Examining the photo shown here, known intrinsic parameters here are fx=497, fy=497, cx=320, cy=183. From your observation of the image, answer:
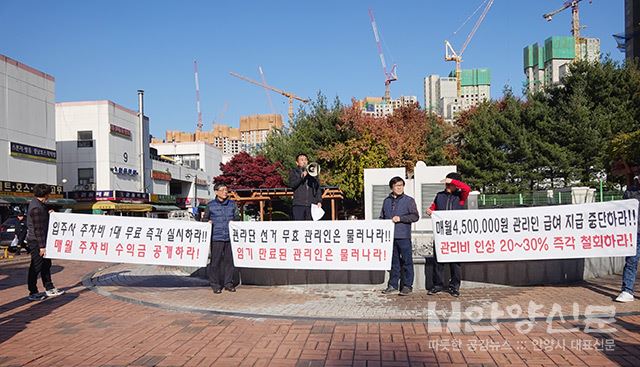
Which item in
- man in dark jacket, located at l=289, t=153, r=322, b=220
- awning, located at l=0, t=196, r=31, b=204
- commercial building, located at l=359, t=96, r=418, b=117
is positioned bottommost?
awning, located at l=0, t=196, r=31, b=204

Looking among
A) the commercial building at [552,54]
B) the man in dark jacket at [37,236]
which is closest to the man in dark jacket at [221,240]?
the man in dark jacket at [37,236]

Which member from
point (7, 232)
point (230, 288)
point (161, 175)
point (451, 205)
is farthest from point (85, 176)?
point (451, 205)

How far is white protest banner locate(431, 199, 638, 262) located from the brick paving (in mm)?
604

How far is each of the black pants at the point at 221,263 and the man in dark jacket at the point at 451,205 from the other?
3170 mm

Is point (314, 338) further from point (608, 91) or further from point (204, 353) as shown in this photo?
point (608, 91)

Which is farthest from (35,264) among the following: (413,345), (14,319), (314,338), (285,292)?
(413,345)

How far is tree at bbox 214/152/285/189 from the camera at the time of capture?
110 ft

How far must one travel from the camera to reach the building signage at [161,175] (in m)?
56.2

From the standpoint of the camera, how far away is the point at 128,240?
8211mm

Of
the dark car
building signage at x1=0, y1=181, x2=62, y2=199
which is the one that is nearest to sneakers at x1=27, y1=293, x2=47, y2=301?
the dark car

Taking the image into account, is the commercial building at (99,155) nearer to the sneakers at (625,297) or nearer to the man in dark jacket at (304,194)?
the man in dark jacket at (304,194)

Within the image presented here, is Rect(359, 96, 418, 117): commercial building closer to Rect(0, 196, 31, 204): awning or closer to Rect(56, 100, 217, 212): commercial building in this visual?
Rect(0, 196, 31, 204): awning

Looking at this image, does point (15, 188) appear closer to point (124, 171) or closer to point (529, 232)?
point (124, 171)

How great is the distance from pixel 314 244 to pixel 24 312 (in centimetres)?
416
